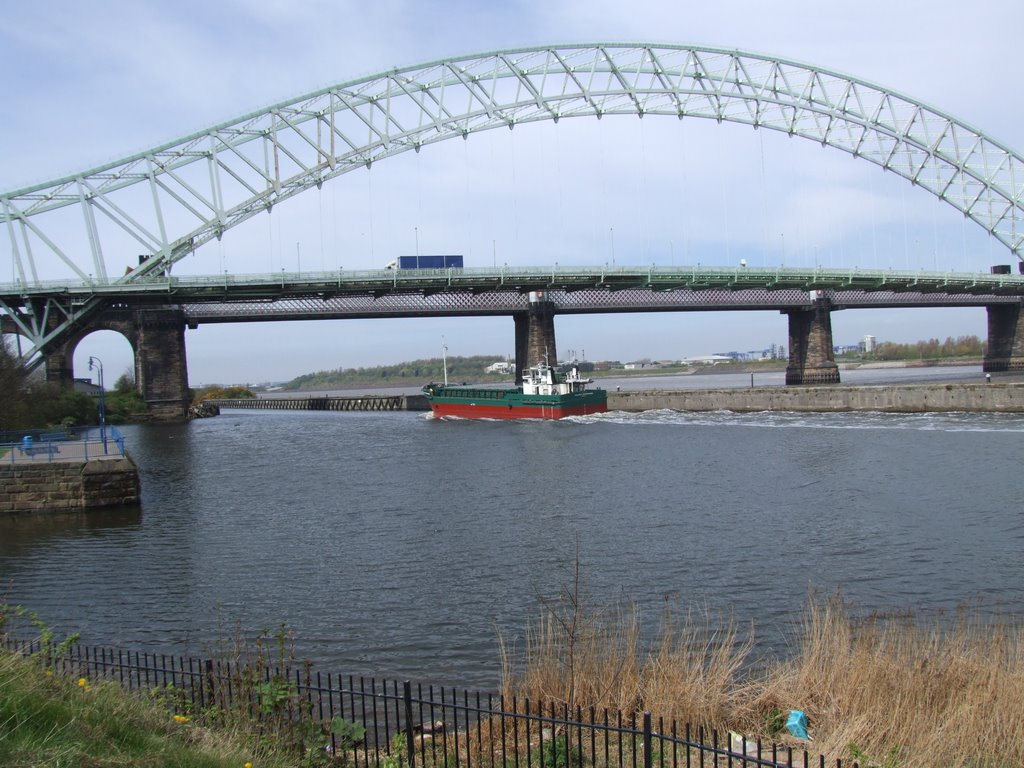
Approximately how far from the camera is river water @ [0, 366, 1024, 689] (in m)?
15.1

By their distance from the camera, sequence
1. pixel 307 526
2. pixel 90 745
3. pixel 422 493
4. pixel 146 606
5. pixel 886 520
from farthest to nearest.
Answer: pixel 422 493, pixel 307 526, pixel 886 520, pixel 146 606, pixel 90 745

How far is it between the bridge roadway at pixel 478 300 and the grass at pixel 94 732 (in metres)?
75.6

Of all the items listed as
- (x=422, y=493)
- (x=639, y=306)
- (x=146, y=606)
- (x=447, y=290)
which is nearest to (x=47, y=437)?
(x=422, y=493)

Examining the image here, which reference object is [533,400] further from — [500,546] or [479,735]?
[479,735]

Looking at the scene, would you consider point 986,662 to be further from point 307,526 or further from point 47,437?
point 47,437

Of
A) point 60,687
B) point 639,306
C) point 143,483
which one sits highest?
point 639,306

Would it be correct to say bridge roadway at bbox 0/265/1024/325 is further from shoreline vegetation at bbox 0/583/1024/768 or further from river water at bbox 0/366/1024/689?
shoreline vegetation at bbox 0/583/1024/768

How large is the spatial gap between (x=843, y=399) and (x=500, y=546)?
172ft

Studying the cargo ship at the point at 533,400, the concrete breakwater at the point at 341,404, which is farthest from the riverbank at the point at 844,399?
the concrete breakwater at the point at 341,404

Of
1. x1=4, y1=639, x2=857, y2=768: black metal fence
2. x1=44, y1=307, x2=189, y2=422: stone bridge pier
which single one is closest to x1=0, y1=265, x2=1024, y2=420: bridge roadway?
x1=44, y1=307, x2=189, y2=422: stone bridge pier

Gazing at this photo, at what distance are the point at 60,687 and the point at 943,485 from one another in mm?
27696

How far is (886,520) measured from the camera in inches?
902

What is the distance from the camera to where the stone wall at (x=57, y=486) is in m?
28.5

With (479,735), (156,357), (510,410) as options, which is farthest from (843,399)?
(156,357)
